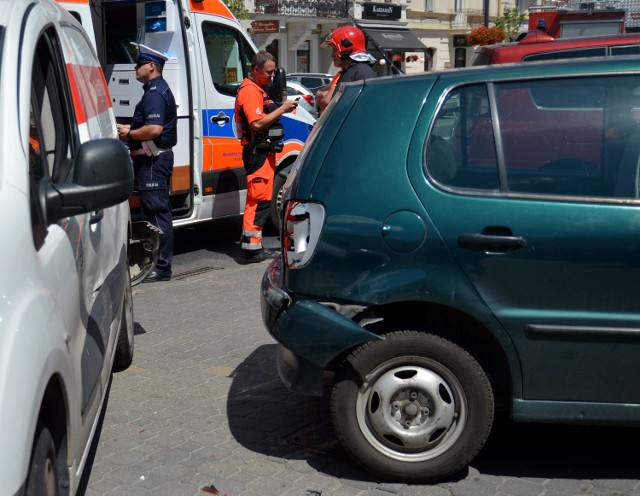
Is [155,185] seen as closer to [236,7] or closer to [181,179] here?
[181,179]

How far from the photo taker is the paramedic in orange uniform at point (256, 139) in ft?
29.7

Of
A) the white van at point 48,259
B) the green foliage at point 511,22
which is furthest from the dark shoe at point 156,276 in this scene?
the green foliage at point 511,22

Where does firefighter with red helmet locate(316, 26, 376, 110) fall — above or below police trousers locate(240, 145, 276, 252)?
above

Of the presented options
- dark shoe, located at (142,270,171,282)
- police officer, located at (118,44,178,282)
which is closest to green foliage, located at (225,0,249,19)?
police officer, located at (118,44,178,282)

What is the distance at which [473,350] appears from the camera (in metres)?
4.11

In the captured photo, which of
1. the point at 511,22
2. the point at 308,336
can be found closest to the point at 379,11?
the point at 511,22

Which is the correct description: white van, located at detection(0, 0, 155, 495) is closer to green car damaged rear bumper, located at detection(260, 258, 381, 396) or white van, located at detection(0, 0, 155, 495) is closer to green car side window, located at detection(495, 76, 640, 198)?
green car damaged rear bumper, located at detection(260, 258, 381, 396)

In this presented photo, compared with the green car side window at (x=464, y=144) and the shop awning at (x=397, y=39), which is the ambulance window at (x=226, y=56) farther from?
the shop awning at (x=397, y=39)

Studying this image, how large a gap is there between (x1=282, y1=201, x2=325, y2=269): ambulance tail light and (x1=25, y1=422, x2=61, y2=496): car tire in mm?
1489

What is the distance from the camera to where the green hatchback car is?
387cm

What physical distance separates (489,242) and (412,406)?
0.75 meters

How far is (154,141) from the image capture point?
27.2 ft

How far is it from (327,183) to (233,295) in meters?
3.93

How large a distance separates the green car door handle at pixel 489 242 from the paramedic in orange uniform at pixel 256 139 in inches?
209
